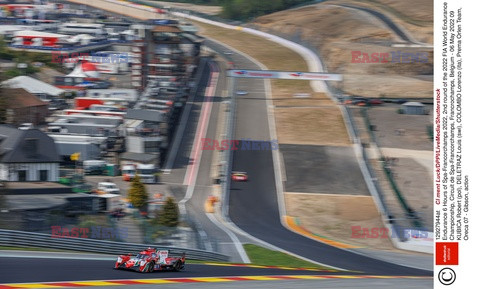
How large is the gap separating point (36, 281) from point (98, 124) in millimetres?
40039

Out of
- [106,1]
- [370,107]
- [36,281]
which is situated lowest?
[36,281]

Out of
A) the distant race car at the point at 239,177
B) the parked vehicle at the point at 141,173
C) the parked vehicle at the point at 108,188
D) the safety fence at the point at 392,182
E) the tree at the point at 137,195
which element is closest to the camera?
the tree at the point at 137,195

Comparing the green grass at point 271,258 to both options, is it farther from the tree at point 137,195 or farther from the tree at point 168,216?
the tree at point 137,195

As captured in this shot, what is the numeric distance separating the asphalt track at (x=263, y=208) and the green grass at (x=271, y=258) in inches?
38.0

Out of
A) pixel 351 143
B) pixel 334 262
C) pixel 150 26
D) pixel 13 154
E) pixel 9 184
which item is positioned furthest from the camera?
pixel 150 26

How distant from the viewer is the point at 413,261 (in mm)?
29453

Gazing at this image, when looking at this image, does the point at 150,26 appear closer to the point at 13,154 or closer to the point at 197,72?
the point at 197,72

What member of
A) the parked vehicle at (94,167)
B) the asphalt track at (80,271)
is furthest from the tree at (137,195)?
the asphalt track at (80,271)

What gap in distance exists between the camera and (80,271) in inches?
627

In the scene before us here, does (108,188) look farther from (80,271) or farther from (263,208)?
(80,271)

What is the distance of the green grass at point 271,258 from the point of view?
25.9 metres

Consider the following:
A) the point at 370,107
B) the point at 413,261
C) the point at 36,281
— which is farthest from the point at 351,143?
the point at 36,281

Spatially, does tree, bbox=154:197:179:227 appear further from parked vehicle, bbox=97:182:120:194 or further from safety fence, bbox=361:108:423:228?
safety fence, bbox=361:108:423:228

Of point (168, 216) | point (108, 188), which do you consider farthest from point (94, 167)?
point (168, 216)
